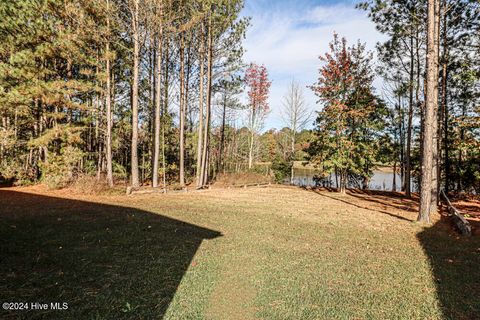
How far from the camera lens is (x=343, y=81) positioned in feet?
48.0

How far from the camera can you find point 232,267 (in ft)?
13.9

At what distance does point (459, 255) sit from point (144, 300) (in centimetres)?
601

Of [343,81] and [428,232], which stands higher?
[343,81]

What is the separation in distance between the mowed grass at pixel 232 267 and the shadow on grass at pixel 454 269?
19 millimetres

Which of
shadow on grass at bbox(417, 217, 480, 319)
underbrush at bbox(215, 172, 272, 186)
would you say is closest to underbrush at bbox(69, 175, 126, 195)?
underbrush at bbox(215, 172, 272, 186)

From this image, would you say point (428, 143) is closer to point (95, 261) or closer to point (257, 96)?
point (95, 261)

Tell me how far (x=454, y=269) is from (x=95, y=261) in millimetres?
6280

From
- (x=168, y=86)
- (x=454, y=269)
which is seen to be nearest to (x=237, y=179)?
(x=168, y=86)

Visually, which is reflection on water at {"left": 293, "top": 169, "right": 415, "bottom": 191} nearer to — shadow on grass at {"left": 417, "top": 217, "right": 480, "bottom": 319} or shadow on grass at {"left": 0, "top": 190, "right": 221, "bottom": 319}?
shadow on grass at {"left": 417, "top": 217, "right": 480, "bottom": 319}

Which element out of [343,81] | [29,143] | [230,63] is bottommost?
[29,143]

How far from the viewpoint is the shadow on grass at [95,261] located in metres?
3.04

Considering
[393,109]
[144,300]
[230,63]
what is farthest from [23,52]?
[393,109]

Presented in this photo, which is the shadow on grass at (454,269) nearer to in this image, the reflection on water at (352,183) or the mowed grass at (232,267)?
the mowed grass at (232,267)

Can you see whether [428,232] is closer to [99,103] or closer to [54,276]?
[54,276]
